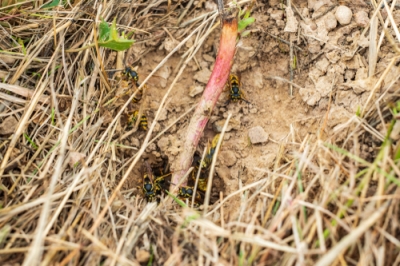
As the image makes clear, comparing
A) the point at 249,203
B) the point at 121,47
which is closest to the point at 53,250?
the point at 249,203

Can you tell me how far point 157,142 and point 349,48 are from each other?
1624mm

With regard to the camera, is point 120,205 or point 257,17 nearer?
point 120,205

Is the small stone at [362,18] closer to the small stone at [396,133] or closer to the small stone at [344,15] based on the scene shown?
the small stone at [344,15]

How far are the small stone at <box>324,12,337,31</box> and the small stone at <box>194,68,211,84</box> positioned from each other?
990mm

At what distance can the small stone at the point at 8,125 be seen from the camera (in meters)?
3.04

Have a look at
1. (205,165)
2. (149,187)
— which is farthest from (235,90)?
(149,187)

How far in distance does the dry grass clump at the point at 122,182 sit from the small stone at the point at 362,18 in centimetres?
71

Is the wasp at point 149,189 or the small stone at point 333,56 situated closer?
the wasp at point 149,189

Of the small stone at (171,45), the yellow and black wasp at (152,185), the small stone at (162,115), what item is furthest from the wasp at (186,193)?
the small stone at (171,45)

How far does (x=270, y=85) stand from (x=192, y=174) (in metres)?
0.96

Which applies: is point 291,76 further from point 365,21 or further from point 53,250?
point 53,250

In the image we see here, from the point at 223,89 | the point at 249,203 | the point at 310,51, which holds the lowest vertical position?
the point at 249,203

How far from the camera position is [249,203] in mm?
2812

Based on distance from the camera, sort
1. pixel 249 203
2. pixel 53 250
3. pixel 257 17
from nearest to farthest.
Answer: pixel 53 250 → pixel 249 203 → pixel 257 17
